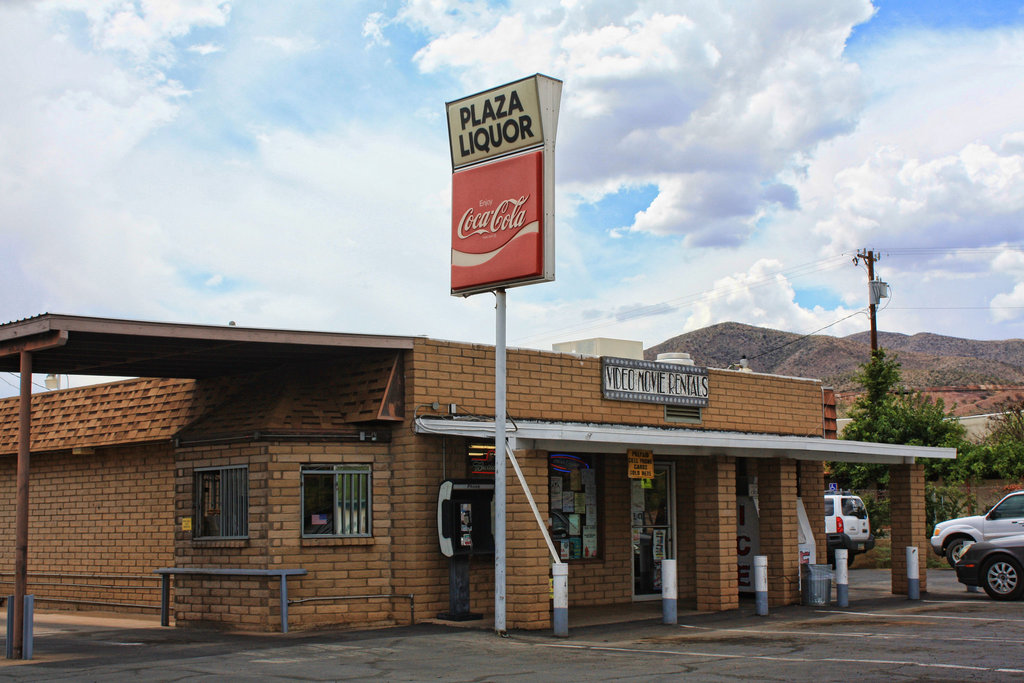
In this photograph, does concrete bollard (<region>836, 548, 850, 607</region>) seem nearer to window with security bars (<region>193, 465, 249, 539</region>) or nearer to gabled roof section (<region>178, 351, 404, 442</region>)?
gabled roof section (<region>178, 351, 404, 442</region>)

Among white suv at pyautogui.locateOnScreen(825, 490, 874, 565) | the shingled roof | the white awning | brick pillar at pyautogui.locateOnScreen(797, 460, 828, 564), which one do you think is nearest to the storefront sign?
the white awning

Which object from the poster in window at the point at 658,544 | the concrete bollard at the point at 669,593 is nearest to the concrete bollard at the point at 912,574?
the poster in window at the point at 658,544

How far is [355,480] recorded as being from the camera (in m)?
14.9

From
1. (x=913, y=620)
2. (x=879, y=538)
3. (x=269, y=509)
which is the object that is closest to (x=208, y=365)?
(x=269, y=509)

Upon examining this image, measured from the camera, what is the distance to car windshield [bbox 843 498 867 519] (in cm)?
2917

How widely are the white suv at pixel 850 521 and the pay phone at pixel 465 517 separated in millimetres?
14485

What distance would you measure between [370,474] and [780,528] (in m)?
6.85

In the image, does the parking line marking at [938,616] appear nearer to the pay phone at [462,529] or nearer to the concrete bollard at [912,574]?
the concrete bollard at [912,574]

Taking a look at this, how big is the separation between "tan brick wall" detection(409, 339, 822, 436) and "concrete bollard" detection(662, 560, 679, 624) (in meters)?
3.03

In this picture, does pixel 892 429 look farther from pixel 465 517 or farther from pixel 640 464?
pixel 465 517

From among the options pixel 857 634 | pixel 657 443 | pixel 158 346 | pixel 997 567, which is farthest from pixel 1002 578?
pixel 158 346

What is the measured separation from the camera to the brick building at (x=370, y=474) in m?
14.2

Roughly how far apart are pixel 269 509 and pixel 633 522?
21.7 ft

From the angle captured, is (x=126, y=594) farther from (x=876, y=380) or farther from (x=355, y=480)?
(x=876, y=380)
